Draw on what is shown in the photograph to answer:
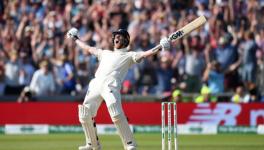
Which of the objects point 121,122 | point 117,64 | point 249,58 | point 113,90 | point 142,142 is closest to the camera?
point 121,122

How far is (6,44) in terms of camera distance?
18453 mm

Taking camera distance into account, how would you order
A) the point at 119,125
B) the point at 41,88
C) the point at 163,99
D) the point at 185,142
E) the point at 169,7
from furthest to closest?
the point at 169,7
the point at 41,88
the point at 163,99
the point at 185,142
the point at 119,125

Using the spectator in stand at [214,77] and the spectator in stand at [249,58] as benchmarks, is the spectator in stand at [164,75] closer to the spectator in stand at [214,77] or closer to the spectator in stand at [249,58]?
the spectator in stand at [214,77]

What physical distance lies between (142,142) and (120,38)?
4.31 m

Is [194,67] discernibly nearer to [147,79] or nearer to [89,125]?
[147,79]

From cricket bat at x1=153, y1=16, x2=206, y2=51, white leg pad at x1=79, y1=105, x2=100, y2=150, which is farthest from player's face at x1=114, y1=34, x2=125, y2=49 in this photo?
white leg pad at x1=79, y1=105, x2=100, y2=150

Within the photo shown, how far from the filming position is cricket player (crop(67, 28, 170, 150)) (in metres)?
9.99

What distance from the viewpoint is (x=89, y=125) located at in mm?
10133

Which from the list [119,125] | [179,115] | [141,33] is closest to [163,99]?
[179,115]

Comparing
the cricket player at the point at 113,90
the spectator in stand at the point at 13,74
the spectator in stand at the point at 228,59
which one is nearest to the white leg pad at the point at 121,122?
the cricket player at the point at 113,90

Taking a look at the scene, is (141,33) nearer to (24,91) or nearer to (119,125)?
(24,91)

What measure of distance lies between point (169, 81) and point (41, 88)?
2634mm

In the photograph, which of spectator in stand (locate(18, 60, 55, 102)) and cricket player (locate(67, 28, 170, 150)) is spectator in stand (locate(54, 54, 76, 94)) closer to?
spectator in stand (locate(18, 60, 55, 102))

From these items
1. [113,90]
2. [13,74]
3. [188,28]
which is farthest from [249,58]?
[113,90]
